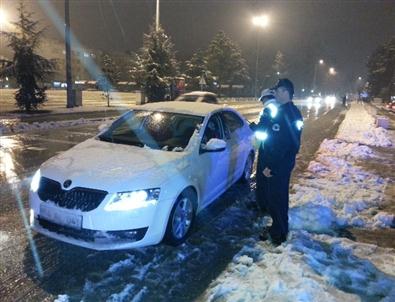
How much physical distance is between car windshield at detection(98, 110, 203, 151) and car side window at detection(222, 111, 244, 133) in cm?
93

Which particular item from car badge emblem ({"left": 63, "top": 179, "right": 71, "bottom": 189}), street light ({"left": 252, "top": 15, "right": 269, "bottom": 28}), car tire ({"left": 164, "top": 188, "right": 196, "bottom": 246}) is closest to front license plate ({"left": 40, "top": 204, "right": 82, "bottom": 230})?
car badge emblem ({"left": 63, "top": 179, "right": 71, "bottom": 189})

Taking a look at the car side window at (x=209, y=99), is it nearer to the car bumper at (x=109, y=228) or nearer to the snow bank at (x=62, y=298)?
the car bumper at (x=109, y=228)

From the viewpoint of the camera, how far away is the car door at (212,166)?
5.39 metres

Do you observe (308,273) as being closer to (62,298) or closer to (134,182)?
(134,182)

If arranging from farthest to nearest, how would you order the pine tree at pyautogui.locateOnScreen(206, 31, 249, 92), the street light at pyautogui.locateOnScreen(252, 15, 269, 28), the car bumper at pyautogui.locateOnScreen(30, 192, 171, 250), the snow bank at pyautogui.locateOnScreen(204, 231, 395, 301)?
the pine tree at pyautogui.locateOnScreen(206, 31, 249, 92) → the street light at pyautogui.locateOnScreen(252, 15, 269, 28) → the car bumper at pyautogui.locateOnScreen(30, 192, 171, 250) → the snow bank at pyautogui.locateOnScreen(204, 231, 395, 301)

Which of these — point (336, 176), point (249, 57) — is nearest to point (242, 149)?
point (336, 176)

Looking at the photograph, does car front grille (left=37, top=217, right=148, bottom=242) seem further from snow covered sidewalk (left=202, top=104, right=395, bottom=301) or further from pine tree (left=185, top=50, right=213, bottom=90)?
pine tree (left=185, top=50, right=213, bottom=90)

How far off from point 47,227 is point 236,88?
7288 cm

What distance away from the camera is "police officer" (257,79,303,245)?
4.86 m

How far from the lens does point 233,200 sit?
6.80 m

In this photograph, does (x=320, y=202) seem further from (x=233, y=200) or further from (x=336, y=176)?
(x=336, y=176)

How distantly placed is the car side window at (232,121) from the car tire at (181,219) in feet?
6.24

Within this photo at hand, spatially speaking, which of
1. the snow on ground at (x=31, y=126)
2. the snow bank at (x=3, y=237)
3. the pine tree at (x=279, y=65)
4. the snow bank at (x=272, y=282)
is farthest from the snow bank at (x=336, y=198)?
the pine tree at (x=279, y=65)

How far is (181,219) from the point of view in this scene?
4.84 meters
